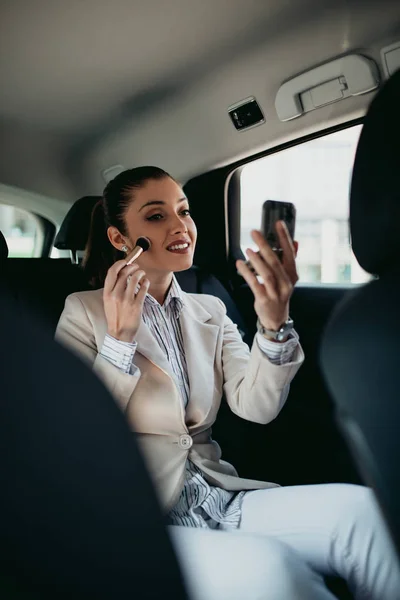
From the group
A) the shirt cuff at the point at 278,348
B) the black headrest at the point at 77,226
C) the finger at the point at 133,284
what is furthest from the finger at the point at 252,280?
the black headrest at the point at 77,226

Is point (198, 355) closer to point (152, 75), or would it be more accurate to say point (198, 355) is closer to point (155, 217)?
point (155, 217)

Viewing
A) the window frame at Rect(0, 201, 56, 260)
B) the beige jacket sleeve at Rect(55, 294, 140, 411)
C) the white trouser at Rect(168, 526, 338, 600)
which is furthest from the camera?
the window frame at Rect(0, 201, 56, 260)

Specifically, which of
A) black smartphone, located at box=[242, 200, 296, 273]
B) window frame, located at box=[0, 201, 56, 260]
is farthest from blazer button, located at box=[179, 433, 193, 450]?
window frame, located at box=[0, 201, 56, 260]

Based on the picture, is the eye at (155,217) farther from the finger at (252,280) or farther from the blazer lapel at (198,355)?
the finger at (252,280)

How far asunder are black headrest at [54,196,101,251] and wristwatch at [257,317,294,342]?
619 mm

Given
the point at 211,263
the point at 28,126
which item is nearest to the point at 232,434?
the point at 211,263

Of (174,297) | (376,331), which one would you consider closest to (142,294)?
(174,297)

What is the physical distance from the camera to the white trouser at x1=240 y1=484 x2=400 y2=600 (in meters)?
0.90

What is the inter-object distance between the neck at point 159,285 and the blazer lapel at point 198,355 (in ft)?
0.18

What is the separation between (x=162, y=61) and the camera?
60.2 inches

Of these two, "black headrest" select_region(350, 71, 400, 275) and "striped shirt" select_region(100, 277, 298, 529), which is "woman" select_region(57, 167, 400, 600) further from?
"black headrest" select_region(350, 71, 400, 275)

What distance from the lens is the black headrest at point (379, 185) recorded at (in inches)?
27.9

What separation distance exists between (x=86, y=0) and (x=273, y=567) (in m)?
1.18

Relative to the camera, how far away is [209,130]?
66.9 inches
